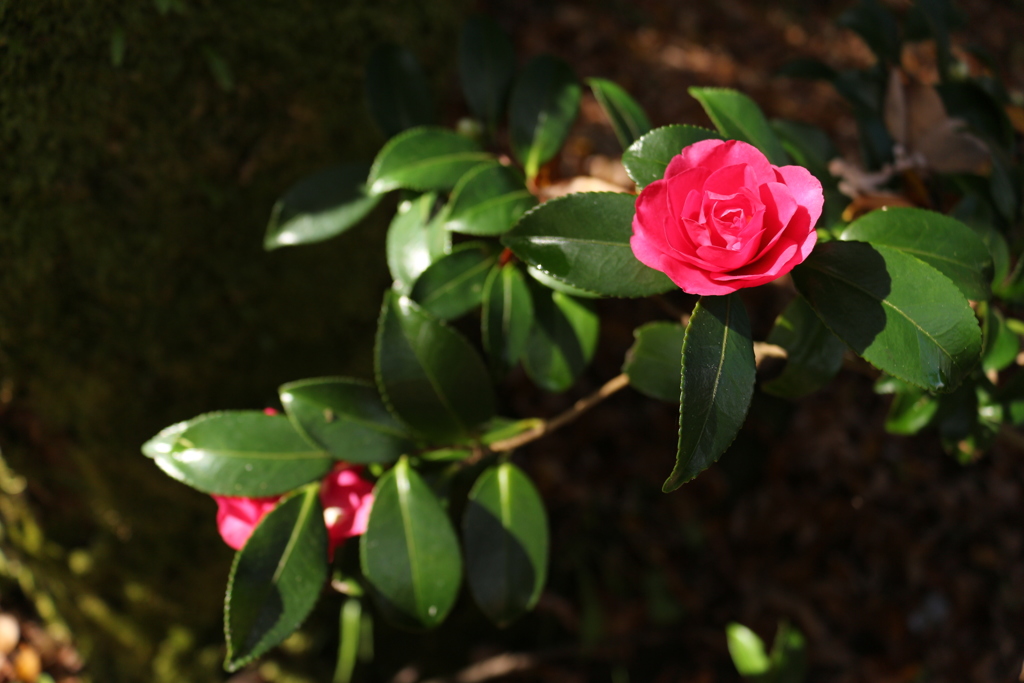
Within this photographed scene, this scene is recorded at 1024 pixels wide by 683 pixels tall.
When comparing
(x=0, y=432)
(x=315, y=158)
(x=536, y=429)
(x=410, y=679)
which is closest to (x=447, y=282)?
(x=536, y=429)

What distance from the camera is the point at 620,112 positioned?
3.22ft

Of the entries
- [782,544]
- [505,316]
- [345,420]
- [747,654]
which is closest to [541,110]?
[505,316]

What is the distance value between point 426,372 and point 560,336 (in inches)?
9.2

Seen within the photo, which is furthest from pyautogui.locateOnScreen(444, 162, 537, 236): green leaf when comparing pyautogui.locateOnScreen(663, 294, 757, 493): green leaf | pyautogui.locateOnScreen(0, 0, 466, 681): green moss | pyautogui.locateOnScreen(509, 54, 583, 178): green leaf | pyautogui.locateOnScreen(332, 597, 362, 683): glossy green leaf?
pyautogui.locateOnScreen(332, 597, 362, 683): glossy green leaf

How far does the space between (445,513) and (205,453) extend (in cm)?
32

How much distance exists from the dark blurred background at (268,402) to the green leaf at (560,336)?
0.53 meters

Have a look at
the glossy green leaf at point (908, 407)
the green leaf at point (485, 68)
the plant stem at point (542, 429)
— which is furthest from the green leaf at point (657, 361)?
the green leaf at point (485, 68)

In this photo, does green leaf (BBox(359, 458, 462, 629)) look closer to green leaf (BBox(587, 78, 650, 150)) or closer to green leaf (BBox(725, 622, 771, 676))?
green leaf (BBox(587, 78, 650, 150))

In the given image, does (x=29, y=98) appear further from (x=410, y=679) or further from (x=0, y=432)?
(x=410, y=679)

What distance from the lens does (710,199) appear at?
24.0 inches

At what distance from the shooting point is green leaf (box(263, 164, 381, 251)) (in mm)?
1095

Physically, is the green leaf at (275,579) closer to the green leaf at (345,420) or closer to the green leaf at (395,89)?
the green leaf at (345,420)

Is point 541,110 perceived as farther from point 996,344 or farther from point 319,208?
point 996,344

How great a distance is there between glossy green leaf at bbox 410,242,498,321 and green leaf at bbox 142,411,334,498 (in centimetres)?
26
